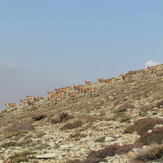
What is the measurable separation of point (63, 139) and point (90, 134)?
1955 mm

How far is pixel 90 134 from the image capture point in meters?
17.0

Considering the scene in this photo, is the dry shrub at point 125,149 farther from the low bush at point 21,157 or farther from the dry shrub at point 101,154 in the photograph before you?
the low bush at point 21,157

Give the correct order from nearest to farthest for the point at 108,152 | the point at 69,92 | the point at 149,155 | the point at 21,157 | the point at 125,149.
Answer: the point at 149,155 → the point at 125,149 → the point at 108,152 → the point at 21,157 → the point at 69,92

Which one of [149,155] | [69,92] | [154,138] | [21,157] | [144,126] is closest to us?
[149,155]

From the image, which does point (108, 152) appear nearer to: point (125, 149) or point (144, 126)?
point (125, 149)

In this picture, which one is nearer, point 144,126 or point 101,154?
point 101,154

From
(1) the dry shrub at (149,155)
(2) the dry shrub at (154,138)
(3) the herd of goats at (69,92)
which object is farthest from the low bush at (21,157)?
(3) the herd of goats at (69,92)

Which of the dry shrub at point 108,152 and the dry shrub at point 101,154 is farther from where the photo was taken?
the dry shrub at point 108,152

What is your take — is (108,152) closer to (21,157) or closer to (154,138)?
(154,138)

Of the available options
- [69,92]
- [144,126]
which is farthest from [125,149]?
[69,92]

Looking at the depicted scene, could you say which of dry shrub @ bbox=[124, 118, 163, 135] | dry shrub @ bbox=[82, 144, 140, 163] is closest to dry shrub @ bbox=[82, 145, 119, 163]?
dry shrub @ bbox=[82, 144, 140, 163]

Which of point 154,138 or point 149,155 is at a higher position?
point 154,138

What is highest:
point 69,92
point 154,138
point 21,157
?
point 69,92

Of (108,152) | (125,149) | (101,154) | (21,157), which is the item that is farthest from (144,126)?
(21,157)
